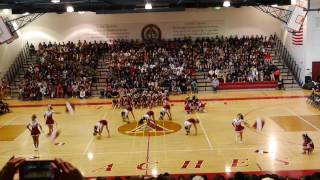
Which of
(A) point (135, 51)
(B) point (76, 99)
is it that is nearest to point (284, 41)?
(A) point (135, 51)

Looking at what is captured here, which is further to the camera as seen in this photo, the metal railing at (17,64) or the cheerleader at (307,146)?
the metal railing at (17,64)

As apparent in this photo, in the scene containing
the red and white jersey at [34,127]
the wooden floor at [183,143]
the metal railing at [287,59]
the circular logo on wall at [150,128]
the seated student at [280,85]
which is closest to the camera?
the wooden floor at [183,143]

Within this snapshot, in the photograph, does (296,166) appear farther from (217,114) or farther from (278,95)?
(278,95)

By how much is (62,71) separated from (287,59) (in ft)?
63.6

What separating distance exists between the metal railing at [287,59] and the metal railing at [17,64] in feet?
75.8

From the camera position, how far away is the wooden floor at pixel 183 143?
58.3 ft

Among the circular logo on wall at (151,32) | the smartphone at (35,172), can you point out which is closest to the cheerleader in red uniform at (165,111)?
the circular logo on wall at (151,32)

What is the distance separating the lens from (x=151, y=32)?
43594mm

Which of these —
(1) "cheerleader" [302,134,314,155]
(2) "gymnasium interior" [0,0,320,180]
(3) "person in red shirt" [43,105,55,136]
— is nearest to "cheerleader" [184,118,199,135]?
(2) "gymnasium interior" [0,0,320,180]

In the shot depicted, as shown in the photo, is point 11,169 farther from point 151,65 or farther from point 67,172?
point 151,65

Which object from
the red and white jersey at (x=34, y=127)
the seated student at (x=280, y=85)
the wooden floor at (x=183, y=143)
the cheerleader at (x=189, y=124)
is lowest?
the wooden floor at (x=183, y=143)

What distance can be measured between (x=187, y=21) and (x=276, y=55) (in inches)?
347

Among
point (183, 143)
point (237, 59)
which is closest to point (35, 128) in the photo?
point (183, 143)

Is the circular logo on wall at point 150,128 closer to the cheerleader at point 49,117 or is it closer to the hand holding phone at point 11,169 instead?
the cheerleader at point 49,117
